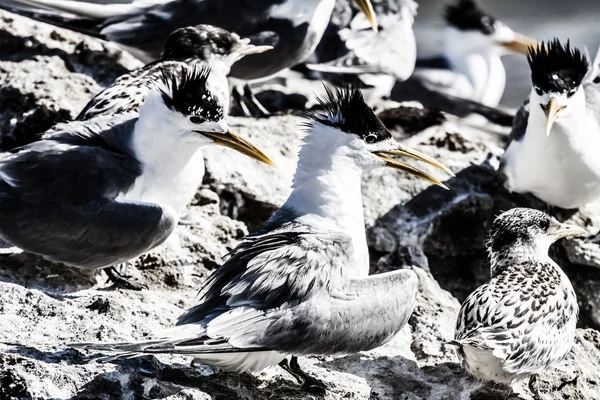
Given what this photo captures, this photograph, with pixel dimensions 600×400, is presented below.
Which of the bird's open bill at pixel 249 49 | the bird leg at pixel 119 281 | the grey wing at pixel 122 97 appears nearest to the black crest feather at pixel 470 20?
the bird's open bill at pixel 249 49

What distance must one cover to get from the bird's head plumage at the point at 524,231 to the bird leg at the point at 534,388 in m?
0.70

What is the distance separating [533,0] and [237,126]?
35.1ft

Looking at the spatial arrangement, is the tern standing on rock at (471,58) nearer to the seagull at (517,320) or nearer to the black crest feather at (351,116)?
the seagull at (517,320)

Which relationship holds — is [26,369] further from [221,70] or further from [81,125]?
[221,70]

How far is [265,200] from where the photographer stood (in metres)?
6.24

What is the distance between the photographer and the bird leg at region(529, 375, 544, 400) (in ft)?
16.5

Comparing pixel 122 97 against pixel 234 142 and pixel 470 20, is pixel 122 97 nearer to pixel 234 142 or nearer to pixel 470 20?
pixel 234 142

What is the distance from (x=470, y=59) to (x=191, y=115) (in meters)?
5.39

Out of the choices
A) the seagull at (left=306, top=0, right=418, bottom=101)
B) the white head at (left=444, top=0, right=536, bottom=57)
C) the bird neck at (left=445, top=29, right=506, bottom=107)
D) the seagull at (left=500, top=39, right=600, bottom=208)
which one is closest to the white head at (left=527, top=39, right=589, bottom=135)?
the seagull at (left=500, top=39, right=600, bottom=208)

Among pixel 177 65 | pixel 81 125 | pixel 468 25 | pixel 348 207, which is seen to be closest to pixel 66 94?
pixel 177 65

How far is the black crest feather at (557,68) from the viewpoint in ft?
20.9

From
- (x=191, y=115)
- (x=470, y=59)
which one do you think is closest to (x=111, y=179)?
(x=191, y=115)

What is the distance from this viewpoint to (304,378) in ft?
15.5

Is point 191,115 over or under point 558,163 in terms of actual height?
over
